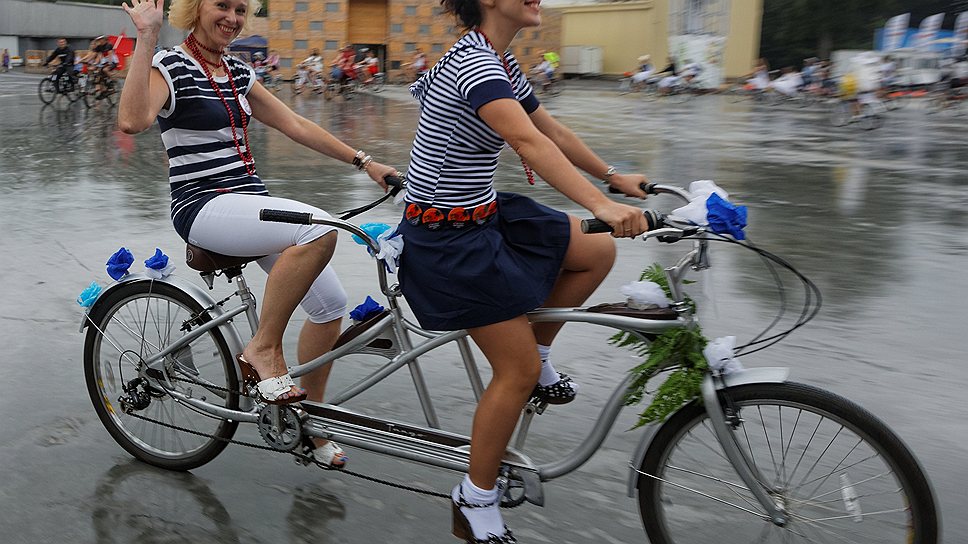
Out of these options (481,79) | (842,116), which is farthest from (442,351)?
(842,116)

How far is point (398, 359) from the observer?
10.8ft

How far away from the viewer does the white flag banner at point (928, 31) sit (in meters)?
33.6

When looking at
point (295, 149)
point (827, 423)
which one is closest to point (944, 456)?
point (827, 423)

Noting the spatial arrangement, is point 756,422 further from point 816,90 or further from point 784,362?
point 816,90

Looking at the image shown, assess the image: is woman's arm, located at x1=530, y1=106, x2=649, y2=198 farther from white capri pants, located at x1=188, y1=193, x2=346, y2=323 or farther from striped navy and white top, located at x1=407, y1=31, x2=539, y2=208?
white capri pants, located at x1=188, y1=193, x2=346, y2=323

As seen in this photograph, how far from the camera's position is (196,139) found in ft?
11.5

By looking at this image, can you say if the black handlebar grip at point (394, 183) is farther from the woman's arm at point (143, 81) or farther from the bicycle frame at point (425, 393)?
the woman's arm at point (143, 81)

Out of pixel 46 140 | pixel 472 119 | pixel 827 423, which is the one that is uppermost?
pixel 472 119

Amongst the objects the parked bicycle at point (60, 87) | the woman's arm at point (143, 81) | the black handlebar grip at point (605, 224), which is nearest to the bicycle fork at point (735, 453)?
the black handlebar grip at point (605, 224)

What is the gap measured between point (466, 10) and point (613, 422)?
1.28 meters

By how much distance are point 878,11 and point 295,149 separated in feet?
157

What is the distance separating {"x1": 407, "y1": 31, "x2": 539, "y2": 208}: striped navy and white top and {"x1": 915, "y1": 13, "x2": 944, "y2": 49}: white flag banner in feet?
114

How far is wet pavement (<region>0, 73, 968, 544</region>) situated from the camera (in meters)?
3.48

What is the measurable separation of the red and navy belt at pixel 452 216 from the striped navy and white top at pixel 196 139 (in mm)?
900
